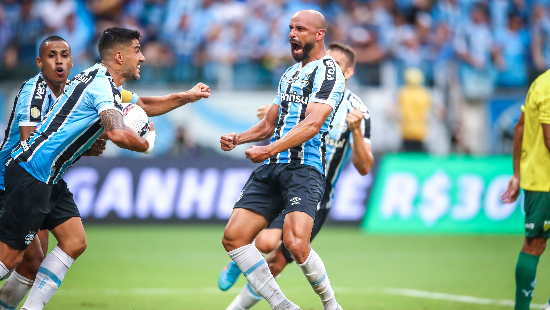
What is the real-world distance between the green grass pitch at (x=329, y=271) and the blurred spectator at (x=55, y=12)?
5503mm

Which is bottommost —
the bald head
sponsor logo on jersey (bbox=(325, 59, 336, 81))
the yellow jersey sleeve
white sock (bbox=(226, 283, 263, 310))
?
white sock (bbox=(226, 283, 263, 310))

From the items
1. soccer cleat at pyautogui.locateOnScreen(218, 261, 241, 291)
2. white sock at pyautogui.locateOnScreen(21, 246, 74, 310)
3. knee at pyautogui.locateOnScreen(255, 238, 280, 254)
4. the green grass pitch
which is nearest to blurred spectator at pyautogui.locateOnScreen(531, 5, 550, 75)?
the green grass pitch

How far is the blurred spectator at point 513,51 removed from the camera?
16.9 m

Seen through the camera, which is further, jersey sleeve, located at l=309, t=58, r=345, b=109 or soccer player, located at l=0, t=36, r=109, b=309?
soccer player, located at l=0, t=36, r=109, b=309

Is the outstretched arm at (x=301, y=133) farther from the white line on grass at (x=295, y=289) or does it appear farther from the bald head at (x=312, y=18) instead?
the white line on grass at (x=295, y=289)

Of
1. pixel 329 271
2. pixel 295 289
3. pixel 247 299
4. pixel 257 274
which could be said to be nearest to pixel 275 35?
pixel 329 271

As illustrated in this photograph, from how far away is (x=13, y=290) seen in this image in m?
5.93

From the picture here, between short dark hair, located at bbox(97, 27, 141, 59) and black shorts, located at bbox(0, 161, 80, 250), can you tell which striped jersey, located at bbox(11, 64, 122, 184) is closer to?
black shorts, located at bbox(0, 161, 80, 250)

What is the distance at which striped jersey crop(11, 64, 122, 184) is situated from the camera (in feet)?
17.8

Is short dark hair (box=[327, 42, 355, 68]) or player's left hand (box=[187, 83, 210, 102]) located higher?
short dark hair (box=[327, 42, 355, 68])

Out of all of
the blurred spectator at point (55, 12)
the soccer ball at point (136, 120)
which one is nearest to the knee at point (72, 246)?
the soccer ball at point (136, 120)

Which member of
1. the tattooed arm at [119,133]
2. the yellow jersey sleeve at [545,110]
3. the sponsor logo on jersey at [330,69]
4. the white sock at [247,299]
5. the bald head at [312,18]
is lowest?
the white sock at [247,299]

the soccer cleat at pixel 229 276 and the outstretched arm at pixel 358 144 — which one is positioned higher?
the outstretched arm at pixel 358 144

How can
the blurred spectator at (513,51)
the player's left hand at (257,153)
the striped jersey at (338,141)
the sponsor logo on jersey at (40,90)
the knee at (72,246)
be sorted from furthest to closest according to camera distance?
the blurred spectator at (513,51) < the striped jersey at (338,141) < the sponsor logo on jersey at (40,90) < the knee at (72,246) < the player's left hand at (257,153)
